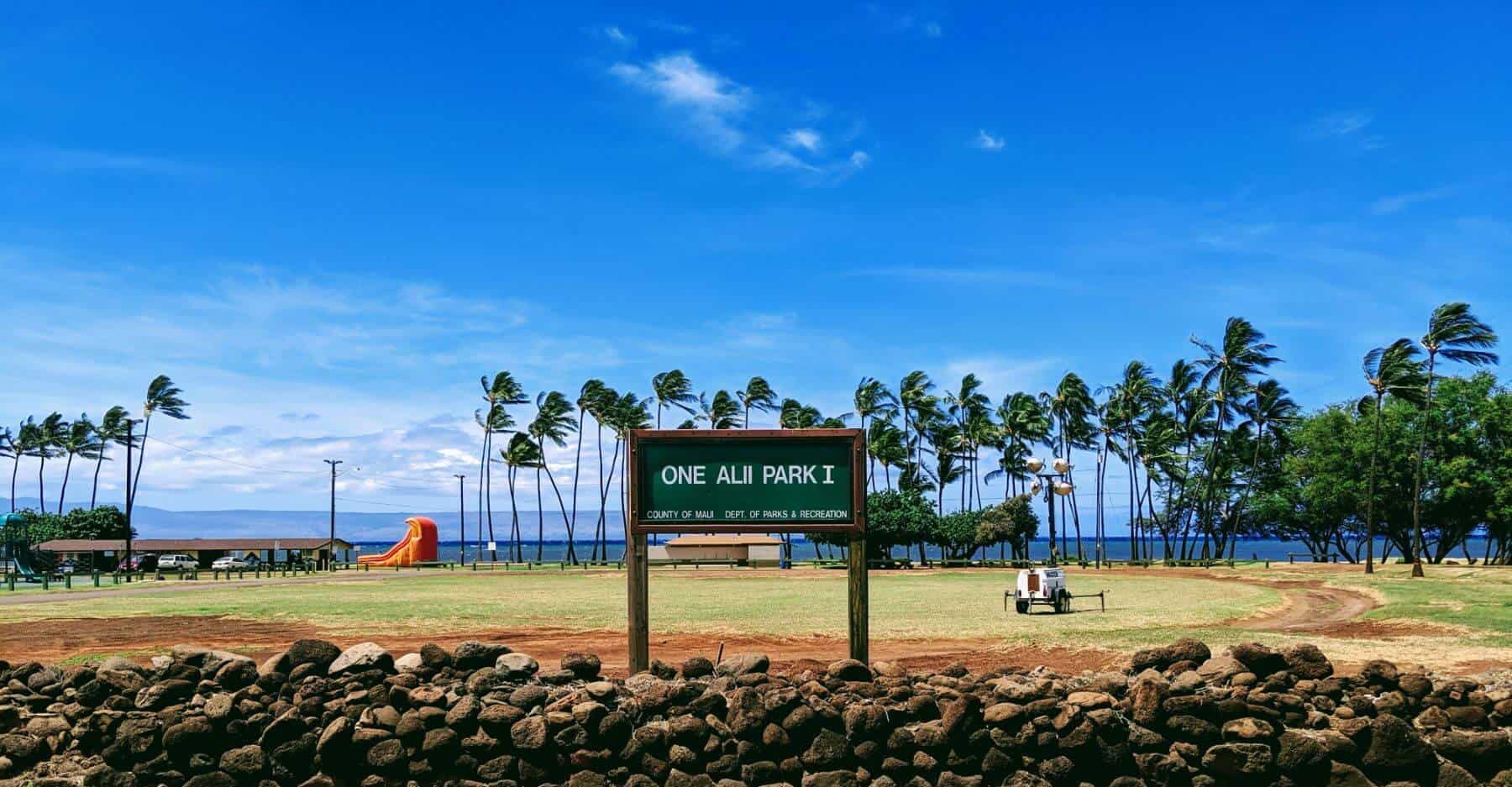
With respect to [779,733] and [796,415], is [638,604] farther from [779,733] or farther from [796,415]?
[796,415]

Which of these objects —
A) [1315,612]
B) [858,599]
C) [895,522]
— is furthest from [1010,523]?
[858,599]

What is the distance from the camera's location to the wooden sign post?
11.2 metres

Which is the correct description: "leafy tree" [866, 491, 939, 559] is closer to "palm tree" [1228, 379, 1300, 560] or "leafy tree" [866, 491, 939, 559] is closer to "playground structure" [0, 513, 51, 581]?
"palm tree" [1228, 379, 1300, 560]

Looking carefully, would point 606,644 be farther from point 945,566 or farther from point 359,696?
point 945,566

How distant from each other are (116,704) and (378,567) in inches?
3424

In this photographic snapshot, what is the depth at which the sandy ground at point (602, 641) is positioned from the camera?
56.0ft

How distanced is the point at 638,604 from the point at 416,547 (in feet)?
307

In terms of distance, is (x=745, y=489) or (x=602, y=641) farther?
(x=602, y=641)

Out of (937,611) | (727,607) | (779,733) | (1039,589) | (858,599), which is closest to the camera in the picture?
(779,733)

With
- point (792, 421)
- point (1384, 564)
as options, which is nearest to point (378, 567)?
point (792, 421)

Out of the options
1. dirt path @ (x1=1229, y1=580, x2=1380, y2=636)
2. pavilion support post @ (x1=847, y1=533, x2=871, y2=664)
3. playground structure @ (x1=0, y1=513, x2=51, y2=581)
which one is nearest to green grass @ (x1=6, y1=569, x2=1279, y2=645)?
dirt path @ (x1=1229, y1=580, x2=1380, y2=636)

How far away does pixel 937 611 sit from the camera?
28.1m

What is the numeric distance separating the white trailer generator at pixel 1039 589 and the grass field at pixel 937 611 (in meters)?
0.84

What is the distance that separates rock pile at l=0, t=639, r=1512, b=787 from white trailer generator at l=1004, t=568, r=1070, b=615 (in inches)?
691
